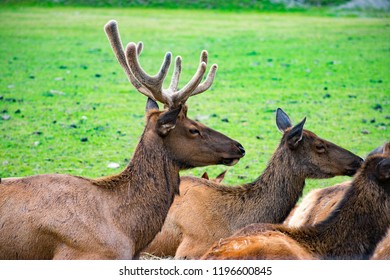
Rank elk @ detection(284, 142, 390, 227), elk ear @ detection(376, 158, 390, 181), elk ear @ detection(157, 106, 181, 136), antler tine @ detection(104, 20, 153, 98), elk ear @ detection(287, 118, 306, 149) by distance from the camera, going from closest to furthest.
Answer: elk ear @ detection(376, 158, 390, 181) < elk ear @ detection(157, 106, 181, 136) < antler tine @ detection(104, 20, 153, 98) < elk ear @ detection(287, 118, 306, 149) < elk @ detection(284, 142, 390, 227)

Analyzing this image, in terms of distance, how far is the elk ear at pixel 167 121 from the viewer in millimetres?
6180

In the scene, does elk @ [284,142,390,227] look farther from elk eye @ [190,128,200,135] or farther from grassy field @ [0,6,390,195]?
grassy field @ [0,6,390,195]

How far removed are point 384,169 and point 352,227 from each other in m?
0.49

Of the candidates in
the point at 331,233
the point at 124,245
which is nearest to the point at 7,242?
the point at 124,245

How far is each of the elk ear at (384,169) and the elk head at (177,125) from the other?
1.32m

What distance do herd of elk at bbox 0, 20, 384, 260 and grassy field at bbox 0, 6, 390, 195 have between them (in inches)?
91.0

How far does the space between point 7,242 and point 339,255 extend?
95.8 inches

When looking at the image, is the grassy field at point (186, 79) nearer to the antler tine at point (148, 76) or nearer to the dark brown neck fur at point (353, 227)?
the antler tine at point (148, 76)

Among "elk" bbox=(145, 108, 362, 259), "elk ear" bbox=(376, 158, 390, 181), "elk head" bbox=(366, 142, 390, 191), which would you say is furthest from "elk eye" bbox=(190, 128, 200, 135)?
"elk ear" bbox=(376, 158, 390, 181)

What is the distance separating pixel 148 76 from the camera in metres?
6.67

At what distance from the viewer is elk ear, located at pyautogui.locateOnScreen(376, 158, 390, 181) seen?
19.3 feet

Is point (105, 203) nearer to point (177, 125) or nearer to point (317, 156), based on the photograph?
point (177, 125)

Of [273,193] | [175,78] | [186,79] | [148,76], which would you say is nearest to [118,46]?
[148,76]

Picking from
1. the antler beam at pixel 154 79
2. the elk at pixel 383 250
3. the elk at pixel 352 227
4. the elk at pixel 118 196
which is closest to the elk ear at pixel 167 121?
the elk at pixel 118 196
